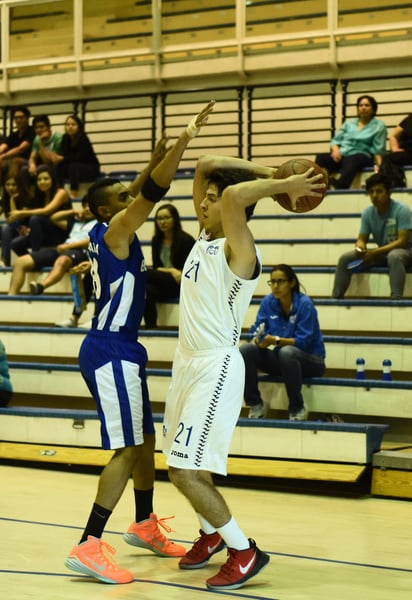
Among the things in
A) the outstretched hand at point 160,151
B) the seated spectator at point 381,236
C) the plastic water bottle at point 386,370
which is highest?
the outstretched hand at point 160,151

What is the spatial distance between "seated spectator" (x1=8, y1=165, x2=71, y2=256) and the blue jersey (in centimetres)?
511

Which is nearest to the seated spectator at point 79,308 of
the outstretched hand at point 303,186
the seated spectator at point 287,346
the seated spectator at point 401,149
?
the seated spectator at point 287,346

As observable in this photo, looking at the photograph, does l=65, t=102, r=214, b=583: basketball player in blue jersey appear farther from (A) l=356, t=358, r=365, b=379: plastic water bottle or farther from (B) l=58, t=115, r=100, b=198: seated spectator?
(B) l=58, t=115, r=100, b=198: seated spectator

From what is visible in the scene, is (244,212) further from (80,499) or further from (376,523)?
(80,499)

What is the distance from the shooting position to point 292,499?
577 cm

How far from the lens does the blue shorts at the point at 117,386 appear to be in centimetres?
407

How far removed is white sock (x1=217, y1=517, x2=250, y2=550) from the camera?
3.78m

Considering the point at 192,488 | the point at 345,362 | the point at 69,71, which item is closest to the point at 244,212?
the point at 192,488

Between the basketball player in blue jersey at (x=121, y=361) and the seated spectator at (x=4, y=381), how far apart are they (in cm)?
291

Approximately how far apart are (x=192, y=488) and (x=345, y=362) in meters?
3.35

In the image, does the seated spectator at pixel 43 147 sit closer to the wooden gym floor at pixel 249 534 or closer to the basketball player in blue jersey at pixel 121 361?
the wooden gym floor at pixel 249 534

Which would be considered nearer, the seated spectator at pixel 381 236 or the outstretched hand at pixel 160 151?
the outstretched hand at pixel 160 151

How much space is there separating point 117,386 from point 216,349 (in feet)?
1.59

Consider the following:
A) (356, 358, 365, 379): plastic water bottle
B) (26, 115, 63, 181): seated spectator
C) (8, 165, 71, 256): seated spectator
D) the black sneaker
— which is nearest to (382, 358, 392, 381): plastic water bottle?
(356, 358, 365, 379): plastic water bottle
